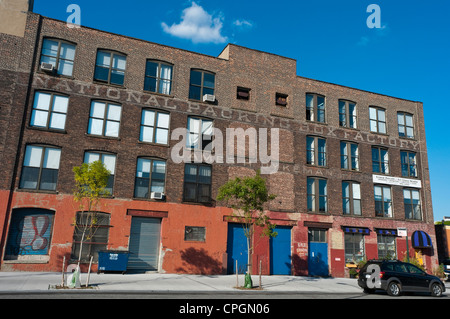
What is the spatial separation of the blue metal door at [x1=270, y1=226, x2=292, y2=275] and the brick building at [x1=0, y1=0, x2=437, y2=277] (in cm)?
10

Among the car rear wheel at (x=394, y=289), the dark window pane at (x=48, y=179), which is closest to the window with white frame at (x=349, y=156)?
the car rear wheel at (x=394, y=289)

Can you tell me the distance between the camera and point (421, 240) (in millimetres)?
28188

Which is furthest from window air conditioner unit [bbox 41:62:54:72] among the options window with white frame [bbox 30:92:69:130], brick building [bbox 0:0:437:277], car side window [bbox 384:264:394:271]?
car side window [bbox 384:264:394:271]

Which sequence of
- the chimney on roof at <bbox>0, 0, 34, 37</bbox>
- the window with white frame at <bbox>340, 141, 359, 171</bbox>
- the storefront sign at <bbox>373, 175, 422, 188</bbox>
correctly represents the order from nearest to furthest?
the chimney on roof at <bbox>0, 0, 34, 37</bbox>
the window with white frame at <bbox>340, 141, 359, 171</bbox>
the storefront sign at <bbox>373, 175, 422, 188</bbox>

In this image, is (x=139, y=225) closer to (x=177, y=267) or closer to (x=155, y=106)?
(x=177, y=267)

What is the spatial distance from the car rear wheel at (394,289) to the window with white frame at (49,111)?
19.2 m

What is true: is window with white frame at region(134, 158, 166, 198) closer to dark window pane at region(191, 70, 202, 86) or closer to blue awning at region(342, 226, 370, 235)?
dark window pane at region(191, 70, 202, 86)

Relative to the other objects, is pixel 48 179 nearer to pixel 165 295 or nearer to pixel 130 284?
pixel 130 284

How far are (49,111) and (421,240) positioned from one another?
2796cm

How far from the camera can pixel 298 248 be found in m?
24.8

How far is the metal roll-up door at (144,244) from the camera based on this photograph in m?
21.1

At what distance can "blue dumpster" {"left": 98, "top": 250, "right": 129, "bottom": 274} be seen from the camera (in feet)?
62.6

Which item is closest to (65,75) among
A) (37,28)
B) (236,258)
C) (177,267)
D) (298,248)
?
(37,28)

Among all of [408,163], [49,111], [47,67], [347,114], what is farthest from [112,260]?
[408,163]
